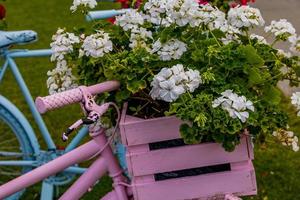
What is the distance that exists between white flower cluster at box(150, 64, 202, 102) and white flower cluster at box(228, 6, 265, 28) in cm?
35

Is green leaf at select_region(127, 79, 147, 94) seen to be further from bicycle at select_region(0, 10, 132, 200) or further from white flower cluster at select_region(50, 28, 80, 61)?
bicycle at select_region(0, 10, 132, 200)

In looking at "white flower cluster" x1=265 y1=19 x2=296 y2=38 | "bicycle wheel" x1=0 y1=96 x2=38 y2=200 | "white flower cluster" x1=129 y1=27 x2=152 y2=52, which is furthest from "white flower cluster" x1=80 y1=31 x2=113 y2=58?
"bicycle wheel" x1=0 y1=96 x2=38 y2=200

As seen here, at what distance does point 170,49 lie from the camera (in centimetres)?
216

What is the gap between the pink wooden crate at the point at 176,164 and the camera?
2.12m

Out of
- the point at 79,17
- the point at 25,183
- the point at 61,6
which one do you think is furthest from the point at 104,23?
the point at 61,6

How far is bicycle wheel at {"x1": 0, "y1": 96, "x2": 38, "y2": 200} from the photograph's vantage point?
347cm

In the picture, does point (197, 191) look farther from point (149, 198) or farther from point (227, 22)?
point (227, 22)

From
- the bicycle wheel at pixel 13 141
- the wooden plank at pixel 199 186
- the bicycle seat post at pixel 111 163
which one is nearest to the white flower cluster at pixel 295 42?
the wooden plank at pixel 199 186

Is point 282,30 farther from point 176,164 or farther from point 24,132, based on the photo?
point 24,132

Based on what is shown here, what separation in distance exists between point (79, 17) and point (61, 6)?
81cm

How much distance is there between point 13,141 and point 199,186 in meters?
1.90

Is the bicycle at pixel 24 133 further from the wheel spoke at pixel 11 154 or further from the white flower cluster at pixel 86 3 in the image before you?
the white flower cluster at pixel 86 3

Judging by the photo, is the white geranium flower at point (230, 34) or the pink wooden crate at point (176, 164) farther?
the white geranium flower at point (230, 34)

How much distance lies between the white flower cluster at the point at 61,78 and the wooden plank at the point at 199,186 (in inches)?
21.3
